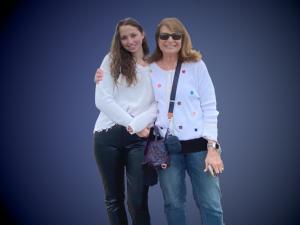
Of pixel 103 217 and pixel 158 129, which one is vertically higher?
pixel 158 129

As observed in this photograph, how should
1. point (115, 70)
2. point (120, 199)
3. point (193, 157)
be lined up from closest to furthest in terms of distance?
point (193, 157)
point (115, 70)
point (120, 199)

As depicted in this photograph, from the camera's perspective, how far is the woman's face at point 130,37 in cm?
185

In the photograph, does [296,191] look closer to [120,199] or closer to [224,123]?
[224,123]

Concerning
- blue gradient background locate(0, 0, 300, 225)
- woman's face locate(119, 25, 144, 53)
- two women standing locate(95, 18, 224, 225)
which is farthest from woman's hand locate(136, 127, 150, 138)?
blue gradient background locate(0, 0, 300, 225)

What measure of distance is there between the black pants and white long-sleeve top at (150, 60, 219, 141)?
0.21m

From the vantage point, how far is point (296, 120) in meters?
3.02

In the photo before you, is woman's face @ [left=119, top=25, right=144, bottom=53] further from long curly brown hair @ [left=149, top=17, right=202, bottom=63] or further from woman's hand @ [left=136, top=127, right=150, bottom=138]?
woman's hand @ [left=136, top=127, right=150, bottom=138]

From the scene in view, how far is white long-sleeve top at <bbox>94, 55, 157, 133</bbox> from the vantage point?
178 cm

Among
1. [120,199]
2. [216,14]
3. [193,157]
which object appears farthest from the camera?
[216,14]

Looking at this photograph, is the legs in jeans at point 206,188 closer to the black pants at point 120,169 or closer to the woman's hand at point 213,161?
the woman's hand at point 213,161

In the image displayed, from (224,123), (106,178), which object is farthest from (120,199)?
(224,123)

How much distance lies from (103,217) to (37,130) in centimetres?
92

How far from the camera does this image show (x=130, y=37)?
1857 mm

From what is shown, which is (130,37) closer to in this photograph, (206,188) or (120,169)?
(120,169)
